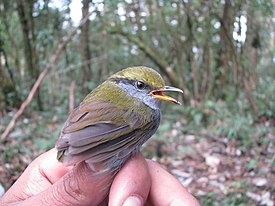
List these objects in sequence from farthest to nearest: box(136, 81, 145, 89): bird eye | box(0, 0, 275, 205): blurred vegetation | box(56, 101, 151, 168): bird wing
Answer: box(0, 0, 275, 205): blurred vegetation < box(136, 81, 145, 89): bird eye < box(56, 101, 151, 168): bird wing

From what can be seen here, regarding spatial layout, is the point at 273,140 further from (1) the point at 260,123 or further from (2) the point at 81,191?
(2) the point at 81,191

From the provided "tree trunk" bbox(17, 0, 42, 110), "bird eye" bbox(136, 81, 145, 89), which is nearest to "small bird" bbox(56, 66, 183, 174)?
"bird eye" bbox(136, 81, 145, 89)

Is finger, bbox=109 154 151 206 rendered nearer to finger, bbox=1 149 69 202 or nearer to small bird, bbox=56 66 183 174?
small bird, bbox=56 66 183 174

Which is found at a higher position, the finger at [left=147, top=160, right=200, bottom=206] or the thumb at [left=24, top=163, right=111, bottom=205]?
the thumb at [left=24, top=163, right=111, bottom=205]

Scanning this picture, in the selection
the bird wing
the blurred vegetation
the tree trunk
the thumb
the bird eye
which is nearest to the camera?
the bird wing

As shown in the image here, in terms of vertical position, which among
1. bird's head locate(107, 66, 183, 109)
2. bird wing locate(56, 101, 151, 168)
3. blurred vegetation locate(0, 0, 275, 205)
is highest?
bird's head locate(107, 66, 183, 109)

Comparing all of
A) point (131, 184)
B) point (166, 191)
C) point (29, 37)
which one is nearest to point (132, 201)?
point (131, 184)
